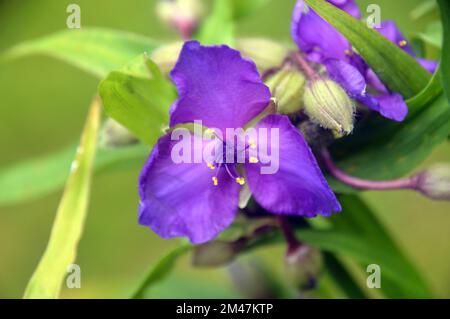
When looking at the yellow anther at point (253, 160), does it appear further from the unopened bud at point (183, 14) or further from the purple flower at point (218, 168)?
the unopened bud at point (183, 14)

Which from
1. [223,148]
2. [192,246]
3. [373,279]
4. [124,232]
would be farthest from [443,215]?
[223,148]

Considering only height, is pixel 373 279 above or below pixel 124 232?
below

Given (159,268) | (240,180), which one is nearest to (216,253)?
(159,268)

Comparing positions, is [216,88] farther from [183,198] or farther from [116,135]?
[116,135]

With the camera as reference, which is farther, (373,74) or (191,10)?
(191,10)
